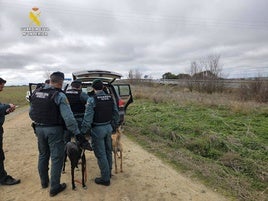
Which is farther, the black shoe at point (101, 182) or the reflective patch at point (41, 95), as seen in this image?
the black shoe at point (101, 182)

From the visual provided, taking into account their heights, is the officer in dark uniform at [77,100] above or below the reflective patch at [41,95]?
below

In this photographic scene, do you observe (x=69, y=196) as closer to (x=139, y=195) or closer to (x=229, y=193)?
(x=139, y=195)

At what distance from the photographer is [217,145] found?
6852 mm

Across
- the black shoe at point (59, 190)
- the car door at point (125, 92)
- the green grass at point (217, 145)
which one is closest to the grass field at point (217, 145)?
the green grass at point (217, 145)

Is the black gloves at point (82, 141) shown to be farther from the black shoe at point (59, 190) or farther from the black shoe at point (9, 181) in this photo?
the black shoe at point (9, 181)

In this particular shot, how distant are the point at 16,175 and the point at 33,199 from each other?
47.9 inches

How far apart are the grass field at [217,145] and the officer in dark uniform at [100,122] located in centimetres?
181

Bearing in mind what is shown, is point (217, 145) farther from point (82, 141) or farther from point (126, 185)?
point (82, 141)

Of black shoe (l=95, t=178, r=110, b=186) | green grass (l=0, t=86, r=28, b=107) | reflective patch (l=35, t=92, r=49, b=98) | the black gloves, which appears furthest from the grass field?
green grass (l=0, t=86, r=28, b=107)

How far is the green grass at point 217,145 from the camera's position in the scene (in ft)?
15.3

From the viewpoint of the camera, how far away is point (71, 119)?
3.78m

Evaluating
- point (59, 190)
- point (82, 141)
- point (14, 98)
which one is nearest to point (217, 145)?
point (82, 141)

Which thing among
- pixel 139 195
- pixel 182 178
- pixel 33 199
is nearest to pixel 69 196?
pixel 33 199

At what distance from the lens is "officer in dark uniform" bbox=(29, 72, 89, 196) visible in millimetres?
3785
